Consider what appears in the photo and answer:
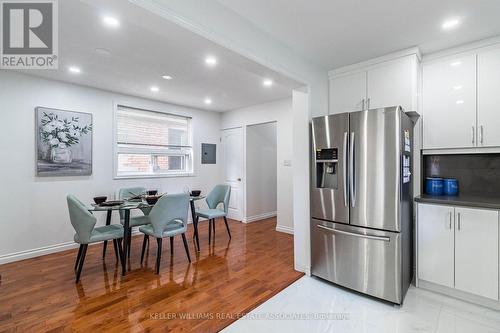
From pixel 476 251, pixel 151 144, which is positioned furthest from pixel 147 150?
pixel 476 251

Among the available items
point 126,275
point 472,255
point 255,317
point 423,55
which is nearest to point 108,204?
point 126,275

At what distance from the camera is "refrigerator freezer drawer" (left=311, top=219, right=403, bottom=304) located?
2191 millimetres

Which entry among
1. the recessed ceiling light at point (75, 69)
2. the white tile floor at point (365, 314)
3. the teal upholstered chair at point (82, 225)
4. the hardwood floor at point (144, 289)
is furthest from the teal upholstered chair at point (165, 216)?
the recessed ceiling light at point (75, 69)

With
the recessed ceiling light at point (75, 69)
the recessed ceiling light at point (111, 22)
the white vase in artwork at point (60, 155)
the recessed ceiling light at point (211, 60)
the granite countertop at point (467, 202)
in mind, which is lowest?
the granite countertop at point (467, 202)

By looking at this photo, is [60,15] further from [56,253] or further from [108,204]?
[56,253]

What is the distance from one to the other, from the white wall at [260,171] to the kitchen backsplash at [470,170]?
10.4 ft

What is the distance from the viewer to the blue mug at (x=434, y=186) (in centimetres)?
272

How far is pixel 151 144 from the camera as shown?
4762 millimetres

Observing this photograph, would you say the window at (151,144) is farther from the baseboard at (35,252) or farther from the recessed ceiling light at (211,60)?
the recessed ceiling light at (211,60)

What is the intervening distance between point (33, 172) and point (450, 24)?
5312 millimetres

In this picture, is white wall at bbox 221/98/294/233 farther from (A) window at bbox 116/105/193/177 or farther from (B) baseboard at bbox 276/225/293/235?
(A) window at bbox 116/105/193/177

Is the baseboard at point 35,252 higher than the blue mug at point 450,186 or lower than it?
lower

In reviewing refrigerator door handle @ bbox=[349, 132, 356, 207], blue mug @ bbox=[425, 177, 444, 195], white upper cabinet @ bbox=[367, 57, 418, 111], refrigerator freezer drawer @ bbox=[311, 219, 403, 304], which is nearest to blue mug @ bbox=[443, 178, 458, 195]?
blue mug @ bbox=[425, 177, 444, 195]

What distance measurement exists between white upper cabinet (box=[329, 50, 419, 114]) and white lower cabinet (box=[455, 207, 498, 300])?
119 cm
